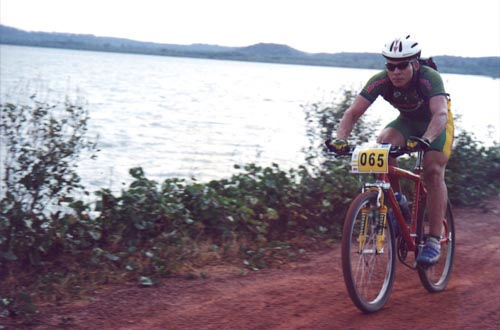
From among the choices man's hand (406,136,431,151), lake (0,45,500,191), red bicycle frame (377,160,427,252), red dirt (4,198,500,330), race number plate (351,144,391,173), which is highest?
man's hand (406,136,431,151)

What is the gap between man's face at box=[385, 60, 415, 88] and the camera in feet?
18.8

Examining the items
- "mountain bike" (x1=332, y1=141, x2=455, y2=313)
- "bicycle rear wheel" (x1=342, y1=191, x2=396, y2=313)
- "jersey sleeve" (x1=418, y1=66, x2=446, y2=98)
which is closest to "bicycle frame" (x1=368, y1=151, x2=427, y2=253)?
"mountain bike" (x1=332, y1=141, x2=455, y2=313)

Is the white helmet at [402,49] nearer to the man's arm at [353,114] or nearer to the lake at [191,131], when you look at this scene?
the man's arm at [353,114]

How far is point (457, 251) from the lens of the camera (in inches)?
319

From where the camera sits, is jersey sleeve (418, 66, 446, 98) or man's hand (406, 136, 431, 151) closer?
man's hand (406, 136, 431, 151)

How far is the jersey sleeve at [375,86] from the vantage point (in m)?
6.02

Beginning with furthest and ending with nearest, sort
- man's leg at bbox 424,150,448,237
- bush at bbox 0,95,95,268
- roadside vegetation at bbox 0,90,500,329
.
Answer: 1. bush at bbox 0,95,95,268
2. roadside vegetation at bbox 0,90,500,329
3. man's leg at bbox 424,150,448,237

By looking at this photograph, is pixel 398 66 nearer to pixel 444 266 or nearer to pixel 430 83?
pixel 430 83

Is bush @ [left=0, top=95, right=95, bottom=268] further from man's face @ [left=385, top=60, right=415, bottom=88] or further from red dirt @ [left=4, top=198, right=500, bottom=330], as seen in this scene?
man's face @ [left=385, top=60, right=415, bottom=88]

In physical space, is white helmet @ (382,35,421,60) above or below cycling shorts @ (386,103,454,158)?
above

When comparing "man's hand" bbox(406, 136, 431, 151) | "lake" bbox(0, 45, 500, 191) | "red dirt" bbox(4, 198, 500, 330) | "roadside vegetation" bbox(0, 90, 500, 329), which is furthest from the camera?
"lake" bbox(0, 45, 500, 191)

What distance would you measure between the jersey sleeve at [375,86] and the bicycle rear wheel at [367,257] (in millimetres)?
1026

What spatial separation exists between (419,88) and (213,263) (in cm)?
286

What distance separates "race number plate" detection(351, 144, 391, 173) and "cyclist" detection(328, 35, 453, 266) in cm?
23
